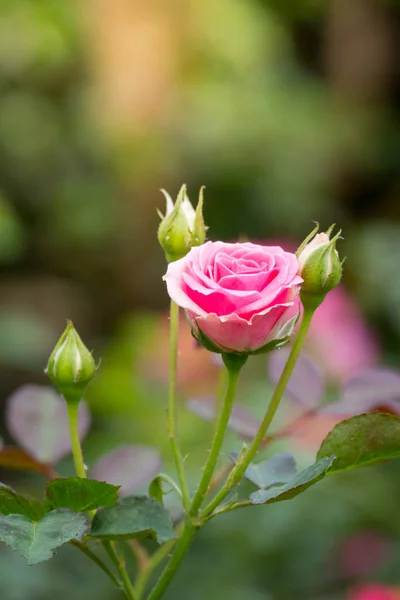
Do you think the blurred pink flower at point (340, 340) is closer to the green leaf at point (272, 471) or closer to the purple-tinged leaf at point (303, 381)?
the purple-tinged leaf at point (303, 381)

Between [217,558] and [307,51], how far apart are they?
129 inches

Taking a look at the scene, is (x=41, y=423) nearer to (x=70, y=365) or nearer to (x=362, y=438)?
(x=70, y=365)

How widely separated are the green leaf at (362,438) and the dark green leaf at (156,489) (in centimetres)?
11

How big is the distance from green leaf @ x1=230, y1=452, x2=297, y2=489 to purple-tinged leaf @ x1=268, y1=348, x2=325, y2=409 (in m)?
0.12

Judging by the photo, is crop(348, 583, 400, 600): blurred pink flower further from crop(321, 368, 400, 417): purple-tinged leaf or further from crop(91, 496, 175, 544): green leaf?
crop(91, 496, 175, 544): green leaf

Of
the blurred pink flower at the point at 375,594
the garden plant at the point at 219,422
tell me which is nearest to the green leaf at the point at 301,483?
the garden plant at the point at 219,422

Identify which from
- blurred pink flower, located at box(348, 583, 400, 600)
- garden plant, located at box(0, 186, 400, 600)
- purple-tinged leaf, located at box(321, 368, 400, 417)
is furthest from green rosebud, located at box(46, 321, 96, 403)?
blurred pink flower, located at box(348, 583, 400, 600)

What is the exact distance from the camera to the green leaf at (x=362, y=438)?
0.46m

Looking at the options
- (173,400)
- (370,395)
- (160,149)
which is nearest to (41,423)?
(173,400)

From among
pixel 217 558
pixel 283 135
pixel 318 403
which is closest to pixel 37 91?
pixel 283 135

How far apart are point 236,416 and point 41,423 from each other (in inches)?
5.8

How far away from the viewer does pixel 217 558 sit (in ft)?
3.90

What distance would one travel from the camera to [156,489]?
1.68 ft

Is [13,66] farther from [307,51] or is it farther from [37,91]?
[307,51]
